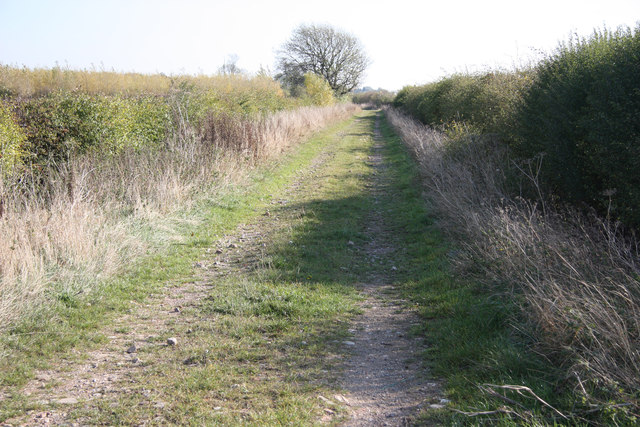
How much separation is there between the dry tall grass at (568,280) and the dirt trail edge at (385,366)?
104cm

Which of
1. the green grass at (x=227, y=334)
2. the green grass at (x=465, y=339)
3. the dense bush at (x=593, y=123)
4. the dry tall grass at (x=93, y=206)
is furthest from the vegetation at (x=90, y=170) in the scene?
the dense bush at (x=593, y=123)

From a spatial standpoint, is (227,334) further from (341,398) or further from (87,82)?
(87,82)

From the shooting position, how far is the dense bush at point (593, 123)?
514cm

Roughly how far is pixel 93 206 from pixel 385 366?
560 cm

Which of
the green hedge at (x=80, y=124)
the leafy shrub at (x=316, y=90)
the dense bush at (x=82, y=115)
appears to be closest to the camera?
the green hedge at (x=80, y=124)

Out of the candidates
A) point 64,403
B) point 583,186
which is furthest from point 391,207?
point 64,403

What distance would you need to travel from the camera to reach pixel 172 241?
7734 mm

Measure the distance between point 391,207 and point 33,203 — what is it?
7.20 m

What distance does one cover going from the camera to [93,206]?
7.45m

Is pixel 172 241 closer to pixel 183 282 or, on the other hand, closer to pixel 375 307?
pixel 183 282

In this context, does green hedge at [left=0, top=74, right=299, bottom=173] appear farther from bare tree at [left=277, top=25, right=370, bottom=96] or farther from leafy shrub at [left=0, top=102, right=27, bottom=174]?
bare tree at [left=277, top=25, right=370, bottom=96]

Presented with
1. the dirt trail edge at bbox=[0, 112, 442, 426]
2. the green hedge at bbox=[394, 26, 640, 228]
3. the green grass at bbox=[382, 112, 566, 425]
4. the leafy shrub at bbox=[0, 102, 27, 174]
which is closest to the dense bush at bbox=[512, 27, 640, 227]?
the green hedge at bbox=[394, 26, 640, 228]

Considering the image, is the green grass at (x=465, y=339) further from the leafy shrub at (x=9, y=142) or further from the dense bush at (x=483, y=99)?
the leafy shrub at (x=9, y=142)

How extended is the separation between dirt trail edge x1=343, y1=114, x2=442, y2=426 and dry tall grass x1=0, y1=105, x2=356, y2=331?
3.35 meters
